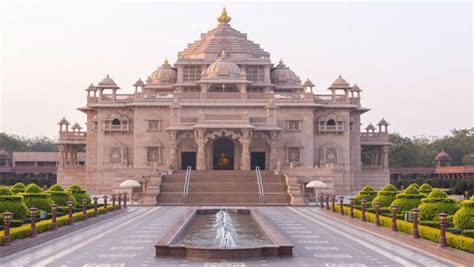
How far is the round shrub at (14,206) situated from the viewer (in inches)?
939

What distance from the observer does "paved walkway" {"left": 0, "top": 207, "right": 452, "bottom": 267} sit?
57.7 ft

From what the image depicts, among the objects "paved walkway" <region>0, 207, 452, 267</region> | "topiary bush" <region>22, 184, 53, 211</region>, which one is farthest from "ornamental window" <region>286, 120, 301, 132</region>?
"topiary bush" <region>22, 184, 53, 211</region>

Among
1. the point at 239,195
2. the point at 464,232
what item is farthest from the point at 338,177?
the point at 464,232

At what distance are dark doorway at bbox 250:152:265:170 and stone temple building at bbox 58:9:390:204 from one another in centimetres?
7

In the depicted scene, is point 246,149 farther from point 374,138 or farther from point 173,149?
point 374,138

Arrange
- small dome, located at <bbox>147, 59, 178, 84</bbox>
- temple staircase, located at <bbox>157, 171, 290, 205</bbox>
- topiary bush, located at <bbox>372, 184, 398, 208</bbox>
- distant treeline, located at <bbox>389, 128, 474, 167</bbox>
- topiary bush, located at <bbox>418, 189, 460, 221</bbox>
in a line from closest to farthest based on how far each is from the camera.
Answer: topiary bush, located at <bbox>418, 189, 460, 221</bbox>, topiary bush, located at <bbox>372, 184, 398, 208</bbox>, temple staircase, located at <bbox>157, 171, 290, 205</bbox>, small dome, located at <bbox>147, 59, 178, 84</bbox>, distant treeline, located at <bbox>389, 128, 474, 167</bbox>

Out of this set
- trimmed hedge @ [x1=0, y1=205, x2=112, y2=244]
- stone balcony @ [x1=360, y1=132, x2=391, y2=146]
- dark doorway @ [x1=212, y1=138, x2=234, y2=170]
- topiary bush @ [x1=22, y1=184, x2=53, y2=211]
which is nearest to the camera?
trimmed hedge @ [x1=0, y1=205, x2=112, y2=244]

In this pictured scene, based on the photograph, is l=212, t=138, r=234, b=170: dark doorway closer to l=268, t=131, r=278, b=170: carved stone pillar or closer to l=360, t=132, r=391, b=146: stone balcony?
l=268, t=131, r=278, b=170: carved stone pillar

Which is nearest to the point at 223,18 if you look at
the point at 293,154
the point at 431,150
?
the point at 293,154

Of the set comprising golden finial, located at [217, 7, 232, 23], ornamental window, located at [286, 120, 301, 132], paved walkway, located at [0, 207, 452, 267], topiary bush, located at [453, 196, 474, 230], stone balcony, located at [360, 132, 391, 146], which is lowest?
paved walkway, located at [0, 207, 452, 267]

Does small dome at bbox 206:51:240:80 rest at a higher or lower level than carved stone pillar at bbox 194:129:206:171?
higher

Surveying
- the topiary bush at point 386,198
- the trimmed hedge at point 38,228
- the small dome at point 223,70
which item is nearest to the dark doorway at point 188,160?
the small dome at point 223,70

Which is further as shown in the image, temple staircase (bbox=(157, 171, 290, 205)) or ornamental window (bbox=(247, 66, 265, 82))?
ornamental window (bbox=(247, 66, 265, 82))

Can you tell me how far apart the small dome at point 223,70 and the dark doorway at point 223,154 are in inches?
202
